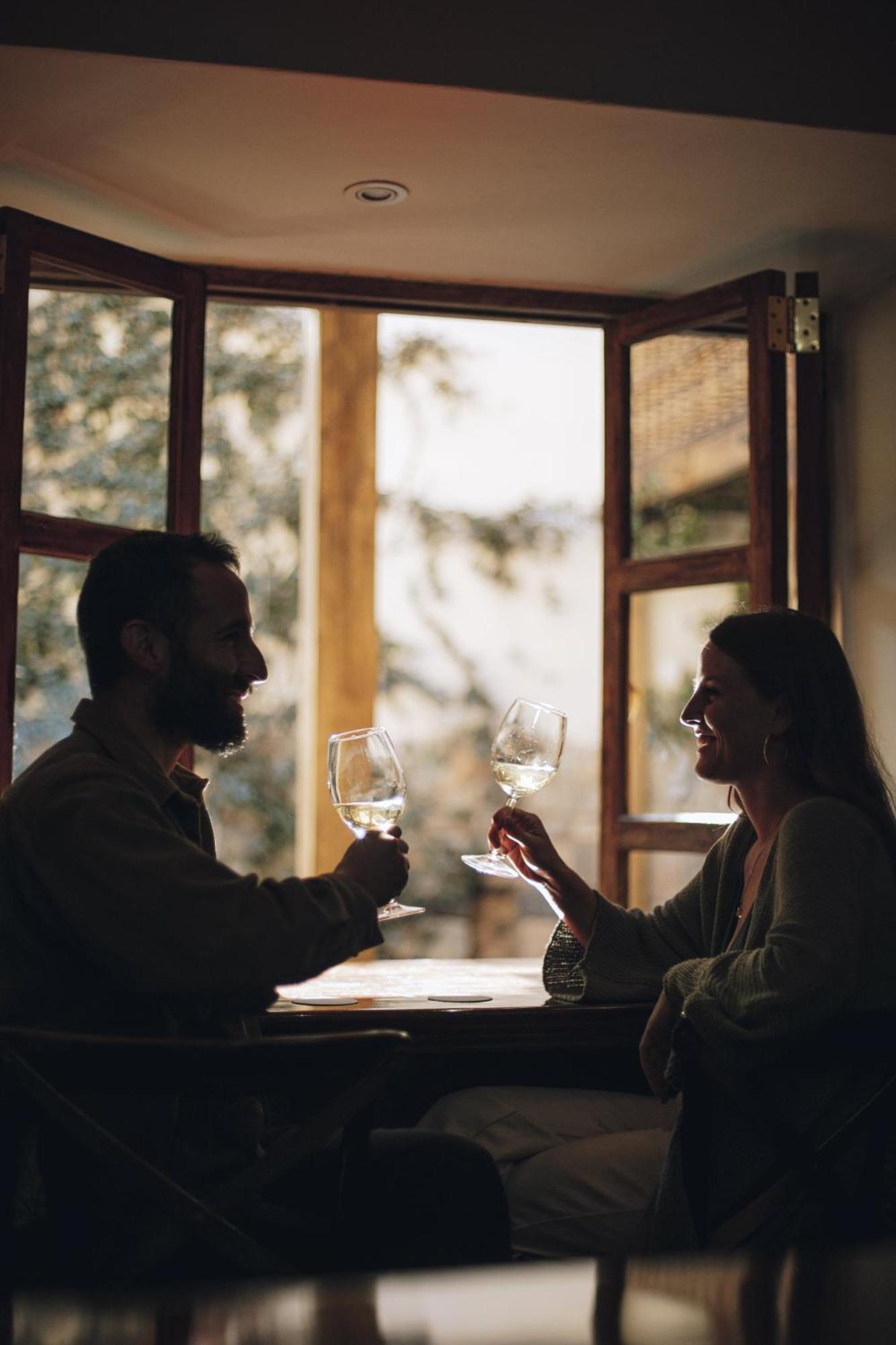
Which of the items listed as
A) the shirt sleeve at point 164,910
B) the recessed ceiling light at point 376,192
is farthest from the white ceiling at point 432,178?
the shirt sleeve at point 164,910

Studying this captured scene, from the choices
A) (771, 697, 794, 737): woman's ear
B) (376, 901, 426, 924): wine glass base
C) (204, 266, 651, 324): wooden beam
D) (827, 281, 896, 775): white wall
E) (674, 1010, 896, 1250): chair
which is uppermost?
(204, 266, 651, 324): wooden beam

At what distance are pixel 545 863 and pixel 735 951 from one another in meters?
0.37

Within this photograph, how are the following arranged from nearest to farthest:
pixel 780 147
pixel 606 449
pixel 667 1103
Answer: pixel 667 1103 < pixel 780 147 < pixel 606 449

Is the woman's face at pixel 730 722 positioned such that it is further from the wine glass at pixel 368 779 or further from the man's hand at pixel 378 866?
the man's hand at pixel 378 866

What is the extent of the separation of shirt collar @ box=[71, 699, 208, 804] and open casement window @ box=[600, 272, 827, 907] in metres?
1.79

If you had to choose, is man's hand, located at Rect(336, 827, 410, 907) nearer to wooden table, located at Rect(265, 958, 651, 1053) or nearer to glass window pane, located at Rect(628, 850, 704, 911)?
wooden table, located at Rect(265, 958, 651, 1053)

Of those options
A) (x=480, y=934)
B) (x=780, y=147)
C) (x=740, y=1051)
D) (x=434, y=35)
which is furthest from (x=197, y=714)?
(x=480, y=934)

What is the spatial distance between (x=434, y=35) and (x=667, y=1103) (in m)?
1.91

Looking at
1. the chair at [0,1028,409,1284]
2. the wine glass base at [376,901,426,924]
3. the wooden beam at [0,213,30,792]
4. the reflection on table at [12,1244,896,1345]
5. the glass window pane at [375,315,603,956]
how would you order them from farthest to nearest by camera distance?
1. the glass window pane at [375,315,603,956]
2. the wooden beam at [0,213,30,792]
3. the wine glass base at [376,901,426,924]
4. the chair at [0,1028,409,1284]
5. the reflection on table at [12,1244,896,1345]

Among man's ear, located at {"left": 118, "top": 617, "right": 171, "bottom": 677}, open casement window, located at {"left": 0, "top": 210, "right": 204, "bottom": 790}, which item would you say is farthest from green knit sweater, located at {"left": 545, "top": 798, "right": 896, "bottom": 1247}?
open casement window, located at {"left": 0, "top": 210, "right": 204, "bottom": 790}

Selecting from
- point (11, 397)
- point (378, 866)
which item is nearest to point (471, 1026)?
point (378, 866)

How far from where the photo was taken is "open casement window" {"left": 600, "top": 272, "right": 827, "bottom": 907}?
3.36 meters

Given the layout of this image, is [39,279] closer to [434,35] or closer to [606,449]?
[434,35]

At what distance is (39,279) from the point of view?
3.03 meters
